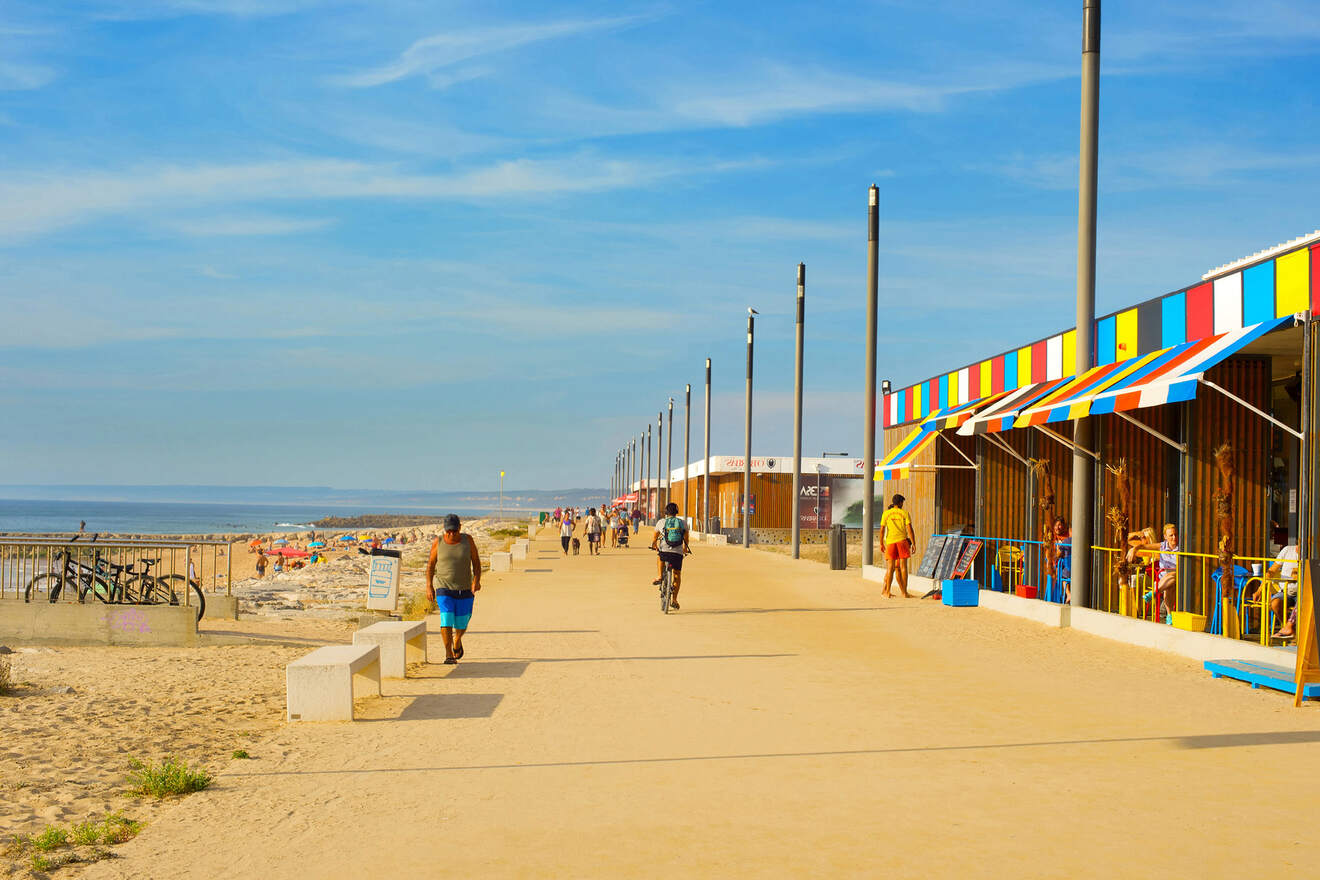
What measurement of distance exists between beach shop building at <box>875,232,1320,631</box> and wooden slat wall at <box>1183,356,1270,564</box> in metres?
0.01

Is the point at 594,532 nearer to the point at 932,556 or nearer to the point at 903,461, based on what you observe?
the point at 903,461

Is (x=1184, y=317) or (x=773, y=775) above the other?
(x=1184, y=317)

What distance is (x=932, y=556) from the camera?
70.6ft

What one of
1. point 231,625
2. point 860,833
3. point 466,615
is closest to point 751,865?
point 860,833

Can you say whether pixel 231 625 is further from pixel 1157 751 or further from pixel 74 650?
pixel 1157 751

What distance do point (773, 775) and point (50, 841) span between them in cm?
373

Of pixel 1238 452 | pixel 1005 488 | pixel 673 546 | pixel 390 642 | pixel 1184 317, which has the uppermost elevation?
pixel 1184 317

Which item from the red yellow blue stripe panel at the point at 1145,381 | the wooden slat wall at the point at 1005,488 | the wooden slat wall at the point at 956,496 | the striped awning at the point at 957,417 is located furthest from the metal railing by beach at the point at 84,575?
the wooden slat wall at the point at 956,496

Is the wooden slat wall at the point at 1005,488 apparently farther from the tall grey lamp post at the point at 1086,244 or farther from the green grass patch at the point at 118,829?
the green grass patch at the point at 118,829

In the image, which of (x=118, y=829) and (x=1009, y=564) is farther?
(x=1009, y=564)

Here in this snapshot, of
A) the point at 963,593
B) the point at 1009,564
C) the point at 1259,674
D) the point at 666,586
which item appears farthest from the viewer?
the point at 1009,564

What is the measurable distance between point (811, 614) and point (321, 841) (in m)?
12.7

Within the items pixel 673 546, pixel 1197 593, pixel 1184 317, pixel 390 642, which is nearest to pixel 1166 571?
pixel 1197 593

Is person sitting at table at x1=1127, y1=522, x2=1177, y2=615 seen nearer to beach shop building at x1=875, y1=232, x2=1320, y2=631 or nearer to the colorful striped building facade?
beach shop building at x1=875, y1=232, x2=1320, y2=631
